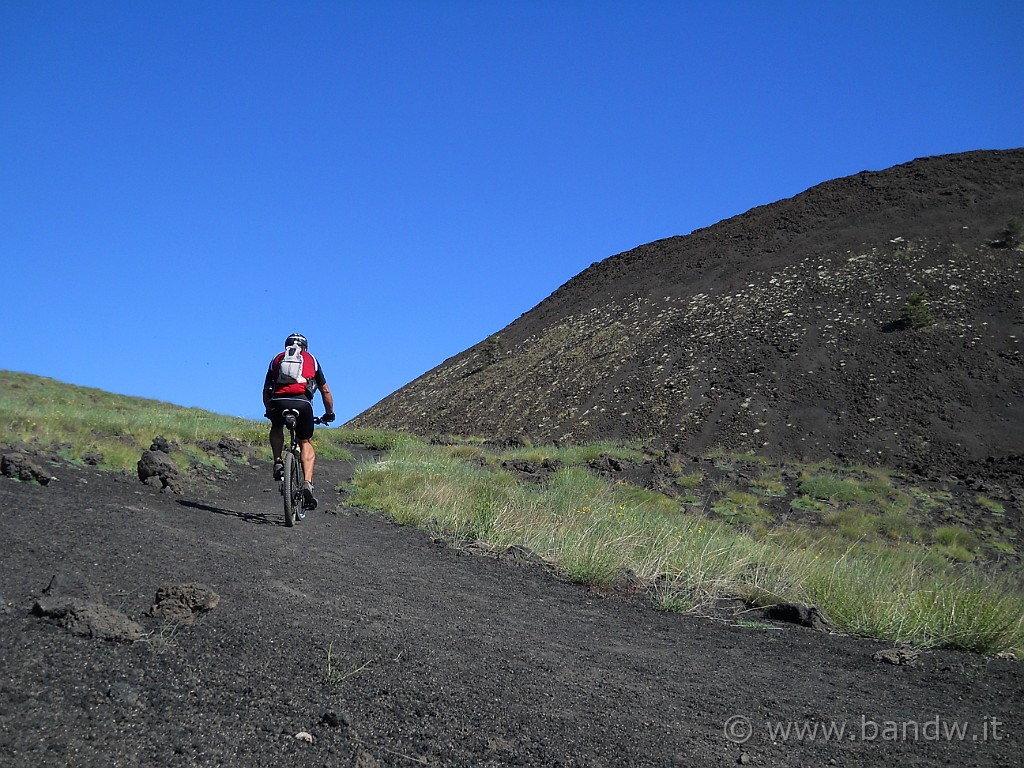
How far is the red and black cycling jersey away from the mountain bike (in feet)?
0.56

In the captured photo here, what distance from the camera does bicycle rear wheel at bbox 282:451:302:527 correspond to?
23.1 feet

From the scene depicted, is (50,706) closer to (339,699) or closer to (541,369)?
(339,699)

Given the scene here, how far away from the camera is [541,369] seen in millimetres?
42094

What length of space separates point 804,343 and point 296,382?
3104 cm

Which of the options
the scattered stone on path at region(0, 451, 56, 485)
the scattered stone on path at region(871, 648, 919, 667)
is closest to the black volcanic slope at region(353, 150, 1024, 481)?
the scattered stone on path at region(871, 648, 919, 667)

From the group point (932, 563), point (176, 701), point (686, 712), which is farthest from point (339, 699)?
point (932, 563)

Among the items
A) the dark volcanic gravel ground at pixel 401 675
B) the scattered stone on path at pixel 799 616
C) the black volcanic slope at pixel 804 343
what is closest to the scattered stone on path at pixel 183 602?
the dark volcanic gravel ground at pixel 401 675

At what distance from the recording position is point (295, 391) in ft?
23.5

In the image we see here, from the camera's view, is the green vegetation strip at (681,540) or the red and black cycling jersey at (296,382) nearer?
the green vegetation strip at (681,540)

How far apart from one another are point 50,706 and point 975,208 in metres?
47.7

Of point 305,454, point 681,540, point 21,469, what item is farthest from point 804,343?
point 21,469

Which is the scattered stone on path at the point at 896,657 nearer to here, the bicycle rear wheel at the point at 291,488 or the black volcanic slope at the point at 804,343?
the bicycle rear wheel at the point at 291,488

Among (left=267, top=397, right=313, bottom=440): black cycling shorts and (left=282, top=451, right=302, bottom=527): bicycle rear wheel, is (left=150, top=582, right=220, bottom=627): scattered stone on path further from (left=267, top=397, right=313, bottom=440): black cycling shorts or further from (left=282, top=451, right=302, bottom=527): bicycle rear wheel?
(left=267, top=397, right=313, bottom=440): black cycling shorts

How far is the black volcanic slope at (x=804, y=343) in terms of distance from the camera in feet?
94.7
